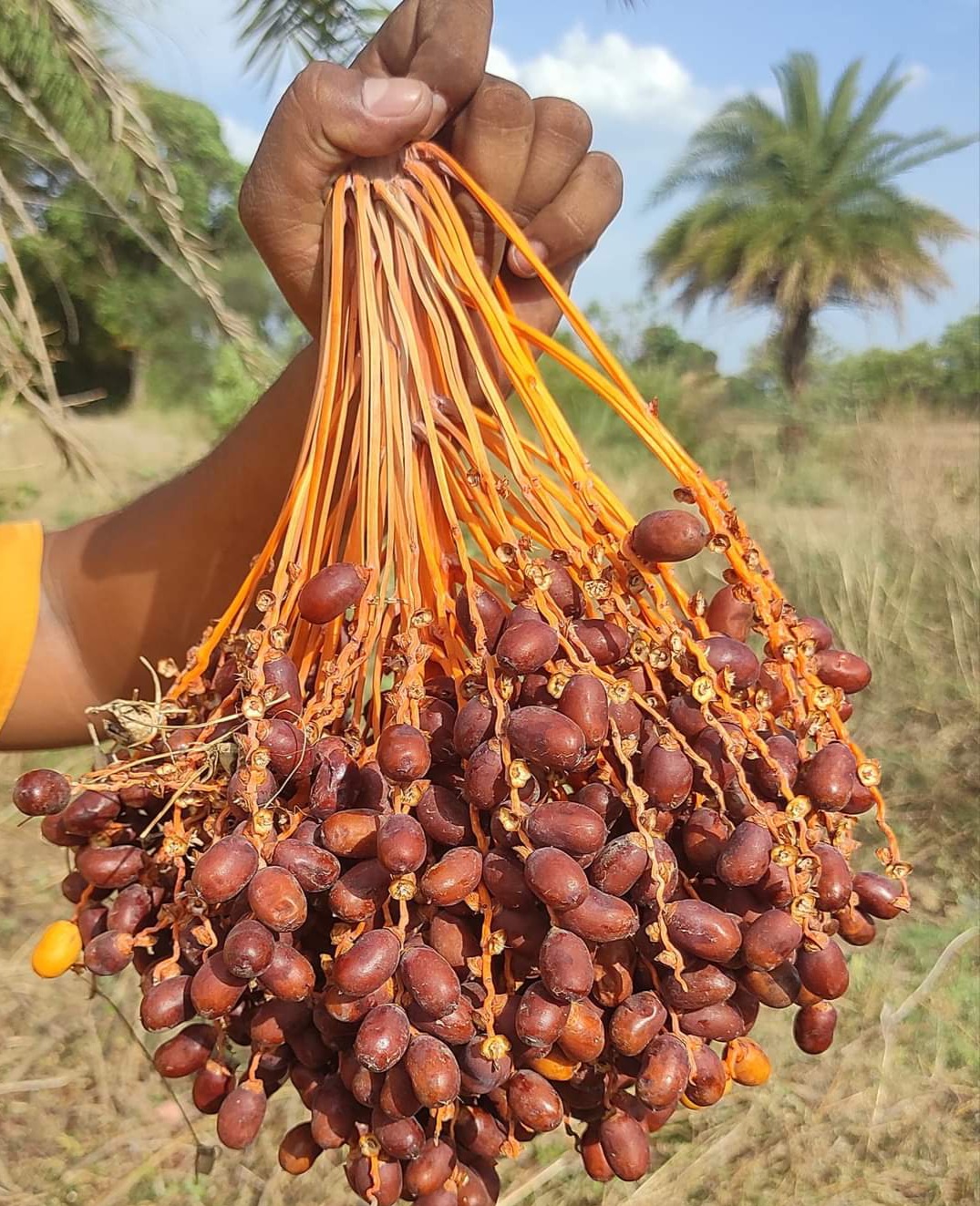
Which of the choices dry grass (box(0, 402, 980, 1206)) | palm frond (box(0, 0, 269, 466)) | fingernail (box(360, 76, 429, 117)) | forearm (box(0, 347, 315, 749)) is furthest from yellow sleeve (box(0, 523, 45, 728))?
fingernail (box(360, 76, 429, 117))

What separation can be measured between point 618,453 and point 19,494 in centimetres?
601

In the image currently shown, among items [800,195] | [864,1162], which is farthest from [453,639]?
[800,195]

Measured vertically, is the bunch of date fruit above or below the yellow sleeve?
above

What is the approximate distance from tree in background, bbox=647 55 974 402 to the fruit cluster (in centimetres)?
1442

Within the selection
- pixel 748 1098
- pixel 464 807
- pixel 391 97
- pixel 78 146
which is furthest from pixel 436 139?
pixel 748 1098

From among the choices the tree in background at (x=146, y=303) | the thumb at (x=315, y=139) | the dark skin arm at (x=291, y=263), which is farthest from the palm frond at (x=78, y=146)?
the tree in background at (x=146, y=303)

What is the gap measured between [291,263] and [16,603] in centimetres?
79

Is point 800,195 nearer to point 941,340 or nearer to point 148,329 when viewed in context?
point 941,340

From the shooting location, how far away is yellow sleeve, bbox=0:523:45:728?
1492mm

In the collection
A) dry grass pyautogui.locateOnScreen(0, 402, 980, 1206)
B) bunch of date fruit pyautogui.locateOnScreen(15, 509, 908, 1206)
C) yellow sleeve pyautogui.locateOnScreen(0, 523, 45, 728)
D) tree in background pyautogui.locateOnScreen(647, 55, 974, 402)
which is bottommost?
dry grass pyautogui.locateOnScreen(0, 402, 980, 1206)

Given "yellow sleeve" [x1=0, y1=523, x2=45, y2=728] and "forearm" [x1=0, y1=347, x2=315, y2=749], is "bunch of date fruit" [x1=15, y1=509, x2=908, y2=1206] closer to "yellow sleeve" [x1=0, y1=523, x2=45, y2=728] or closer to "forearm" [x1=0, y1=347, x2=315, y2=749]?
"forearm" [x1=0, y1=347, x2=315, y2=749]

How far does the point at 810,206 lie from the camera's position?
45.6ft

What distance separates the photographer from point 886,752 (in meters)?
4.86

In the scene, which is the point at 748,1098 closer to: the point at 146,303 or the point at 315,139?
the point at 315,139
